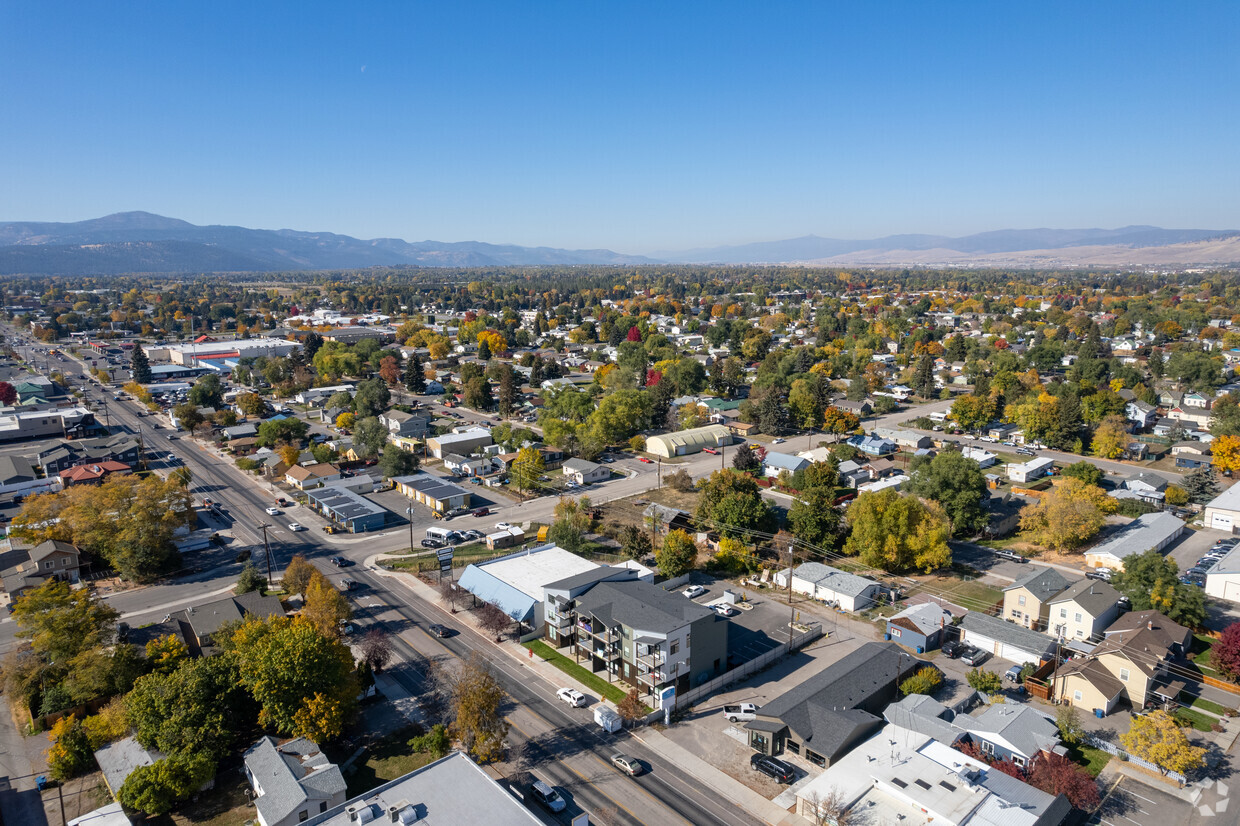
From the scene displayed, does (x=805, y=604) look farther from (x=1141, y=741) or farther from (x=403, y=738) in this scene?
(x=403, y=738)

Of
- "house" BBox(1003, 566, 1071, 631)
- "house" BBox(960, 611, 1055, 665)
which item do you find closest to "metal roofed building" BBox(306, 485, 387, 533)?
"house" BBox(960, 611, 1055, 665)

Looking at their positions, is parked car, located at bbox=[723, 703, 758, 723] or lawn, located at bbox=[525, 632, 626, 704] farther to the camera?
lawn, located at bbox=[525, 632, 626, 704]

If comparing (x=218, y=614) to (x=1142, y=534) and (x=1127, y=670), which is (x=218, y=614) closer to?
(x=1127, y=670)

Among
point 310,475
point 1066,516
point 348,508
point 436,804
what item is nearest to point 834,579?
point 1066,516

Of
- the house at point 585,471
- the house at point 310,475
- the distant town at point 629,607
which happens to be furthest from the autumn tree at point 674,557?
the house at point 310,475

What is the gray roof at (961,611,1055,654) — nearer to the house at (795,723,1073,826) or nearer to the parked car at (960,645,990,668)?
the parked car at (960,645,990,668)
